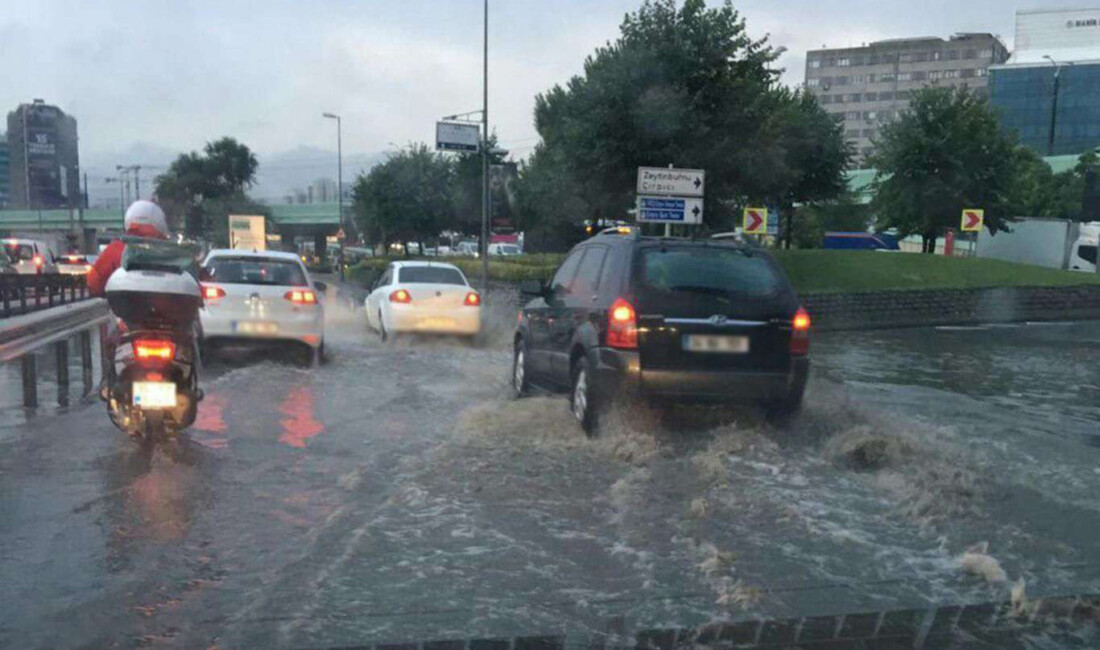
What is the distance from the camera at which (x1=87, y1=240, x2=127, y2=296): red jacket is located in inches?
298

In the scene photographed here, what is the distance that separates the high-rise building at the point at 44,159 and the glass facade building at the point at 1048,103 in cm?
10741

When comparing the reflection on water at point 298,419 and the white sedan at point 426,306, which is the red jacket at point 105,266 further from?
the white sedan at point 426,306

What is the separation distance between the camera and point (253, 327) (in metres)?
12.8

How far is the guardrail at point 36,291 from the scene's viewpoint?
20562mm

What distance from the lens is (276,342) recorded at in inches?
510

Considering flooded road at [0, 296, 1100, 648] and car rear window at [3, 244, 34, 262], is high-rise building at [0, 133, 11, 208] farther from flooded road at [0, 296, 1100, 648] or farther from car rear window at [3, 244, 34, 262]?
flooded road at [0, 296, 1100, 648]

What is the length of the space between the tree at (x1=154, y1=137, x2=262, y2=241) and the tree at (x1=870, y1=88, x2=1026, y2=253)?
204 feet

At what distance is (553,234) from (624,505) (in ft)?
145

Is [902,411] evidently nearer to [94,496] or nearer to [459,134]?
[94,496]

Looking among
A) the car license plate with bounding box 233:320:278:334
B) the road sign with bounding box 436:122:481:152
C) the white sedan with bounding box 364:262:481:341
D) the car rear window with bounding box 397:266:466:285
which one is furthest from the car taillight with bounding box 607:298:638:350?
the road sign with bounding box 436:122:481:152

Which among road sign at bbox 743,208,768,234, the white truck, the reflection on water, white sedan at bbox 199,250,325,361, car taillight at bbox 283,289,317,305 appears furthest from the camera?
the white truck

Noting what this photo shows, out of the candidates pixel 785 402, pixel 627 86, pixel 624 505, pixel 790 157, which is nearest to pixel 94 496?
pixel 624 505

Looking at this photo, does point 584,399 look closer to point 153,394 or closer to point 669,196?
point 153,394

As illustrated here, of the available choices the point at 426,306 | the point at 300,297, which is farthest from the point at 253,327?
the point at 426,306
